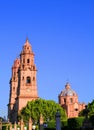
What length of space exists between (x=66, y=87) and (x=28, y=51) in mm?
27519

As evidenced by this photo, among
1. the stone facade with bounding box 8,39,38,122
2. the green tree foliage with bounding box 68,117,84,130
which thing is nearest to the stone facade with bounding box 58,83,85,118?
the stone facade with bounding box 8,39,38,122

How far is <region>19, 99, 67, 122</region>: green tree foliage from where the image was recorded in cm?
10356

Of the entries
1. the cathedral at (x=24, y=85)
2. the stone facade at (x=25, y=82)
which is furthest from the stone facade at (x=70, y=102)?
the stone facade at (x=25, y=82)

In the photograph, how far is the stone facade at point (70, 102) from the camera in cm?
13300

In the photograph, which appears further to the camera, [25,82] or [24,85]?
[25,82]

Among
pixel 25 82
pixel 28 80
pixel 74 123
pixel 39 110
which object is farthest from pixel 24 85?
pixel 74 123

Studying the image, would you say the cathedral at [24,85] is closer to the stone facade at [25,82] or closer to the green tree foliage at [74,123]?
the stone facade at [25,82]

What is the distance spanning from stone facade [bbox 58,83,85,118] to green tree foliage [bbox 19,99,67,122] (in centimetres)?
2667

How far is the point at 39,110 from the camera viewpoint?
104000 millimetres

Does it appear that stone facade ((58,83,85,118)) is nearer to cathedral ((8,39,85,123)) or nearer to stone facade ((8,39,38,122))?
cathedral ((8,39,85,123))

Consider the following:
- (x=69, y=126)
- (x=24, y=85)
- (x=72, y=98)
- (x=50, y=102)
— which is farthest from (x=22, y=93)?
(x=69, y=126)

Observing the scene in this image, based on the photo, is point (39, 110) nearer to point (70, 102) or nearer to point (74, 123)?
point (70, 102)

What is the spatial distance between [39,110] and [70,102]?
32085 millimetres

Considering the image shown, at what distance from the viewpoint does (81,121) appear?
188 ft
